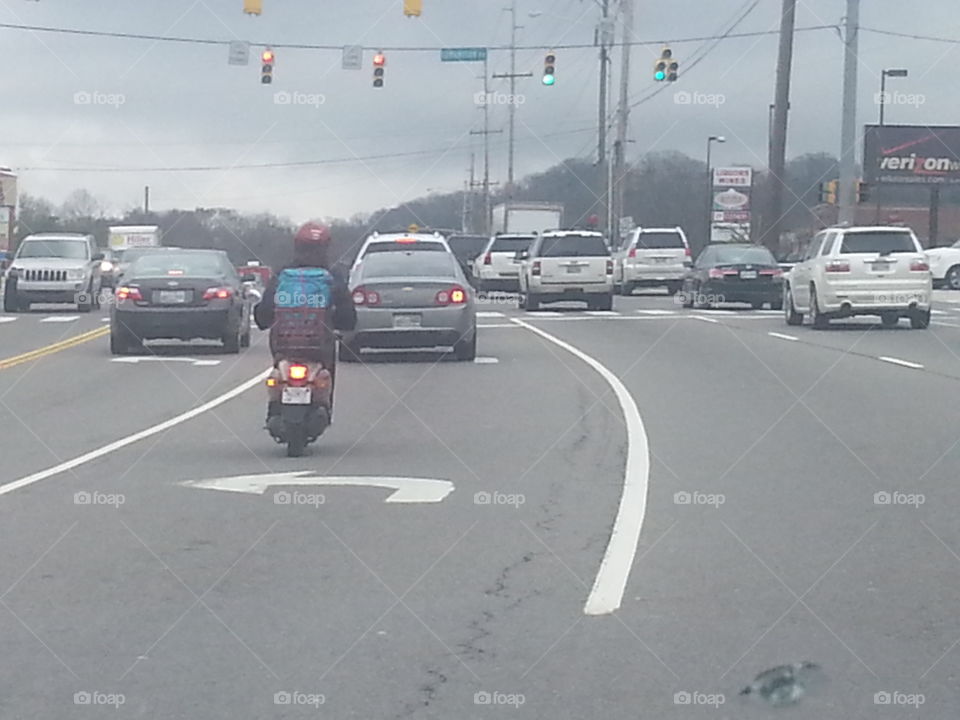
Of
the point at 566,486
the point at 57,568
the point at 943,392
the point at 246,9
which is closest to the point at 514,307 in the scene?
the point at 246,9

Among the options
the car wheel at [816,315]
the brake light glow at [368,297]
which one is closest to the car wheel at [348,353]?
the brake light glow at [368,297]

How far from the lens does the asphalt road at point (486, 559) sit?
6.48 m

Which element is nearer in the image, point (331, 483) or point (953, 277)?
point (331, 483)

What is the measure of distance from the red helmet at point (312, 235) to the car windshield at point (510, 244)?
35542 mm

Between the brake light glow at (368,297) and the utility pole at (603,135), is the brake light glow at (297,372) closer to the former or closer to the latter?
the brake light glow at (368,297)

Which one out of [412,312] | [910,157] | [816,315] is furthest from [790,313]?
[910,157]

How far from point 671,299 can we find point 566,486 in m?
35.2

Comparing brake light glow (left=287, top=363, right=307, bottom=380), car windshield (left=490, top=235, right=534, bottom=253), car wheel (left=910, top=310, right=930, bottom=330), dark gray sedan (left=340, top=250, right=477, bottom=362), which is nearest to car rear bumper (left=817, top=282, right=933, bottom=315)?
car wheel (left=910, top=310, right=930, bottom=330)

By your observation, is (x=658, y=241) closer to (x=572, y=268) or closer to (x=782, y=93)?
(x=782, y=93)

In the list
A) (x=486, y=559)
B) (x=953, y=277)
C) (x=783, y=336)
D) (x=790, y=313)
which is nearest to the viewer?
(x=486, y=559)

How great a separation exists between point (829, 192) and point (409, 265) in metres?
27.3

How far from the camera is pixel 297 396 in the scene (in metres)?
12.4

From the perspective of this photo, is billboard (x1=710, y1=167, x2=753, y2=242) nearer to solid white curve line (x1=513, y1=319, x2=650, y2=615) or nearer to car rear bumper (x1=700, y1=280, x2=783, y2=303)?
car rear bumper (x1=700, y1=280, x2=783, y2=303)

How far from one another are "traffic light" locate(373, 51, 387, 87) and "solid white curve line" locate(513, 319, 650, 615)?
2345cm
